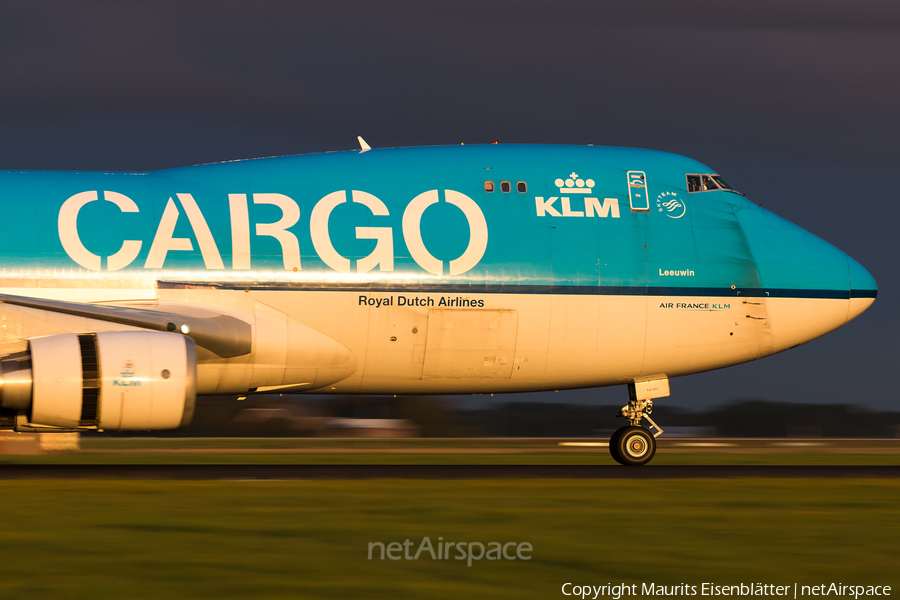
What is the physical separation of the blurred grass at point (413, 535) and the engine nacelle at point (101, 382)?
1.07m

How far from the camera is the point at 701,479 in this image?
19578mm

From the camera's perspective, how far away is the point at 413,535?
12219mm

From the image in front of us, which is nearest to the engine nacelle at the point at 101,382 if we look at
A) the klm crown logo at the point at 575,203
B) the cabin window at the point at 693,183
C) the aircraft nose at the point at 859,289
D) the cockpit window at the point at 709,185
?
the klm crown logo at the point at 575,203

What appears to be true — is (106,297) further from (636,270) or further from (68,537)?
(636,270)

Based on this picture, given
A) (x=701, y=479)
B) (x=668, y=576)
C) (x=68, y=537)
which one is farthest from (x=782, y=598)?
(x=701, y=479)

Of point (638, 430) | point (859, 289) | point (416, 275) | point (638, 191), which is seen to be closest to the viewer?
point (416, 275)

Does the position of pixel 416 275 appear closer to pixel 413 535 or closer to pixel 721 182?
pixel 721 182

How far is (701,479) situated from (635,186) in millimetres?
5810

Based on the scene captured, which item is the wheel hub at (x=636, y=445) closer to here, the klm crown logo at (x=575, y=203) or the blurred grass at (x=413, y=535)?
the blurred grass at (x=413, y=535)

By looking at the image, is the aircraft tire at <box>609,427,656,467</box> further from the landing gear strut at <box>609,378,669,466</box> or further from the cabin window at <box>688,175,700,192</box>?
the cabin window at <box>688,175,700,192</box>

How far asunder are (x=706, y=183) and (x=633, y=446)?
18.1ft

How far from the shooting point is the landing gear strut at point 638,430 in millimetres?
21703

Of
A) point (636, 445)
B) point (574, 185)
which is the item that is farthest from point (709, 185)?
point (636, 445)

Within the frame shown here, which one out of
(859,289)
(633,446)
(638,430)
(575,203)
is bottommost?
(633,446)
